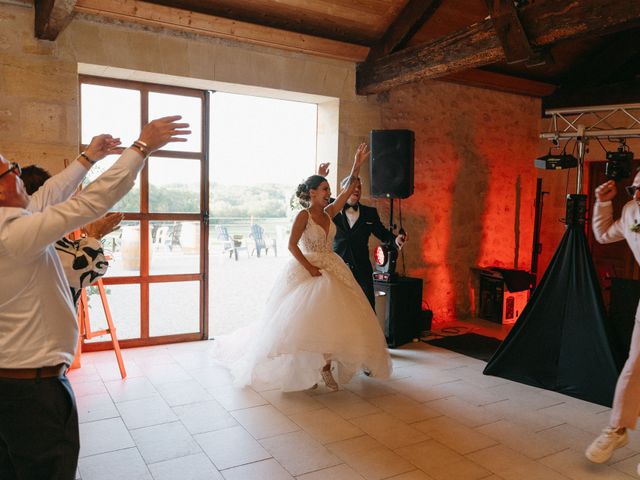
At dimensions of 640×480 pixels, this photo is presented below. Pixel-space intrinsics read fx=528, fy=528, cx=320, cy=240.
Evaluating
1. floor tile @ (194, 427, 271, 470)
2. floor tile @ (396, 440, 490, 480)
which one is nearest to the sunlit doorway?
floor tile @ (194, 427, 271, 470)

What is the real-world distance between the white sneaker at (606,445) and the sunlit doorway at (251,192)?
4025mm

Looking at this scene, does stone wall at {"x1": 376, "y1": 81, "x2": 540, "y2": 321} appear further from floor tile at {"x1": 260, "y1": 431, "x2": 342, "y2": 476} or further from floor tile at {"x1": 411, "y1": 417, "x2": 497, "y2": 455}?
floor tile at {"x1": 260, "y1": 431, "x2": 342, "y2": 476}

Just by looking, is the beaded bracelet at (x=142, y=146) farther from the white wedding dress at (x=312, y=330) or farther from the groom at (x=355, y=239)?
the groom at (x=355, y=239)

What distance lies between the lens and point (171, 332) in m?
5.54

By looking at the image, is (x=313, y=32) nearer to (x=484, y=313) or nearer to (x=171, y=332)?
(x=171, y=332)

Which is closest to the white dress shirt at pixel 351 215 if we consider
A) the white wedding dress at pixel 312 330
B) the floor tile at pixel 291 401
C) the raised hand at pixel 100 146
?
the white wedding dress at pixel 312 330

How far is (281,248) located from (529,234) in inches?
228

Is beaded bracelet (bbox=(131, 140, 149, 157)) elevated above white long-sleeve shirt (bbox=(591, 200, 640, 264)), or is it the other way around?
beaded bracelet (bbox=(131, 140, 149, 157))

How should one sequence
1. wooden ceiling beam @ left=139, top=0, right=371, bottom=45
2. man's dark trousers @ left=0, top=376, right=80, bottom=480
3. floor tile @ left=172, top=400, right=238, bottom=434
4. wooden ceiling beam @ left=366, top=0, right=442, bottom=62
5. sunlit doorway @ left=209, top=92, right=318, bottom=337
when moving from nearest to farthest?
man's dark trousers @ left=0, top=376, right=80, bottom=480, floor tile @ left=172, top=400, right=238, bottom=434, wooden ceiling beam @ left=139, top=0, right=371, bottom=45, wooden ceiling beam @ left=366, top=0, right=442, bottom=62, sunlit doorway @ left=209, top=92, right=318, bottom=337

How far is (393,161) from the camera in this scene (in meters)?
5.62

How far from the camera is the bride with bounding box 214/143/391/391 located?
3.83m

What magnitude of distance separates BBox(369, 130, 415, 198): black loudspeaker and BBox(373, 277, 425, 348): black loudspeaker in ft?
3.15

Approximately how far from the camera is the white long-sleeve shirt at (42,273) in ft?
5.22

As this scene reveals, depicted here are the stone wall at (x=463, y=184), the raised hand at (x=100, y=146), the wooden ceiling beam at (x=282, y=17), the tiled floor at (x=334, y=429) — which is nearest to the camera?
the raised hand at (x=100, y=146)
